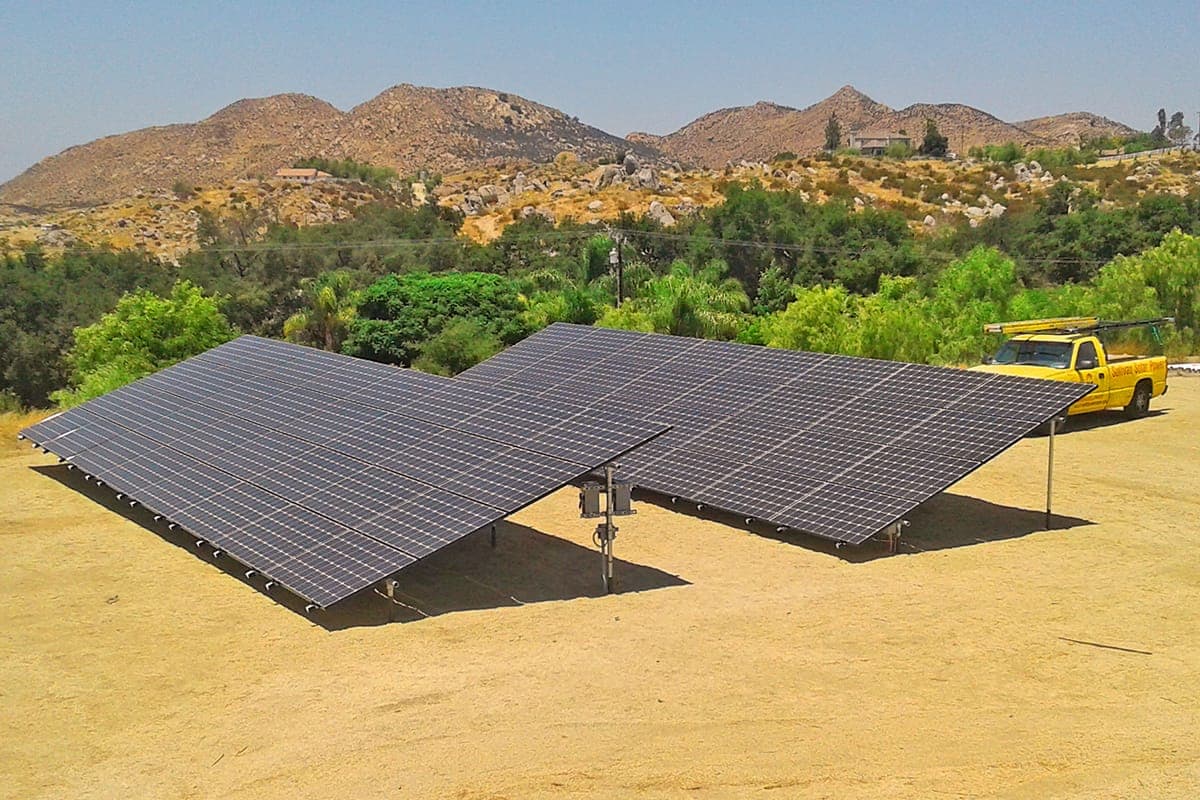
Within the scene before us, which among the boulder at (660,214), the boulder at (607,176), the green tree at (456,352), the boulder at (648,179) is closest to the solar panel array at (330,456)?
the green tree at (456,352)

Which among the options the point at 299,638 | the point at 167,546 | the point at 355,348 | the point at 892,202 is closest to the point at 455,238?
the point at 355,348

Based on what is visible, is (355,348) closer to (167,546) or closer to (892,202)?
(167,546)

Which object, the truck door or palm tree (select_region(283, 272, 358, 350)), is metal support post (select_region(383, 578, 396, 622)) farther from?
palm tree (select_region(283, 272, 358, 350))

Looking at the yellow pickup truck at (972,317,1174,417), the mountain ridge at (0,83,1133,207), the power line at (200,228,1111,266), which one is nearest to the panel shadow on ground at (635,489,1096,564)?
the yellow pickup truck at (972,317,1174,417)

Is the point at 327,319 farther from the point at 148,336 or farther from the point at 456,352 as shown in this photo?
the point at 148,336

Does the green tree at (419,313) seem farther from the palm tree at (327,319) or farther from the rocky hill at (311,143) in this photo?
the rocky hill at (311,143)

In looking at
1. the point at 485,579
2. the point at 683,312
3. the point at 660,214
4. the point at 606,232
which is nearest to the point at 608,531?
the point at 485,579
